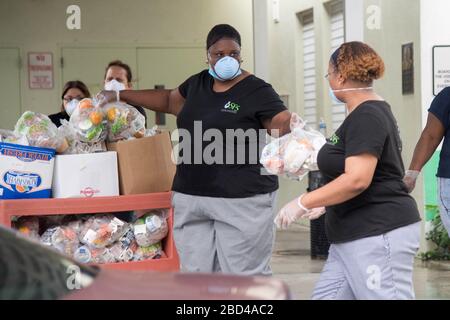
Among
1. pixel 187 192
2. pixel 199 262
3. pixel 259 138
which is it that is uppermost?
pixel 259 138

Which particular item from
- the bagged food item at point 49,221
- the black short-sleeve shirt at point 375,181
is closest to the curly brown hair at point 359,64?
the black short-sleeve shirt at point 375,181

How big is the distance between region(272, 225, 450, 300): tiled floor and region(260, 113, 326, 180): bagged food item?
231 centimetres

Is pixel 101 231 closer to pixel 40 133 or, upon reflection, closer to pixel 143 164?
pixel 143 164

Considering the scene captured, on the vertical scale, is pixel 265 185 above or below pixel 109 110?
below

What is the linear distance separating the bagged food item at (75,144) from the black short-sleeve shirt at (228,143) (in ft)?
1.95

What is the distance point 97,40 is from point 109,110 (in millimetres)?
6194

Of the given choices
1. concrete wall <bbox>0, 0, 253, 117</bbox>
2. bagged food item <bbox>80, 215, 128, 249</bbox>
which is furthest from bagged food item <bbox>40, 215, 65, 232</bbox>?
concrete wall <bbox>0, 0, 253, 117</bbox>

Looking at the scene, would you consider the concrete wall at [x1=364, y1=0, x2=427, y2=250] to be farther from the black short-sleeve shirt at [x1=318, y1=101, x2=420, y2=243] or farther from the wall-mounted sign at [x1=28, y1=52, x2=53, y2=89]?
the black short-sleeve shirt at [x1=318, y1=101, x2=420, y2=243]

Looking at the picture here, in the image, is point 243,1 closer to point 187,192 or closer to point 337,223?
point 187,192

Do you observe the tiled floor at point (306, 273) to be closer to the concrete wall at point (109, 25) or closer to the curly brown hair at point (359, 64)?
the concrete wall at point (109, 25)

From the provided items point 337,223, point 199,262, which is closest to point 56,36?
point 199,262

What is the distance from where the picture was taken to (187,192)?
491cm

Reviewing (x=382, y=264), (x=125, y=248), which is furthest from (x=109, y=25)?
(x=382, y=264)

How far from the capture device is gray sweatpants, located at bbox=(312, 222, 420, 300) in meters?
4.05
